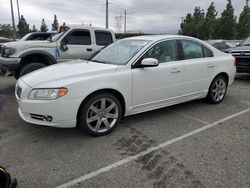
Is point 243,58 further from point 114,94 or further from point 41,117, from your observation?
point 41,117

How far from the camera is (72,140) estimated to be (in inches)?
148

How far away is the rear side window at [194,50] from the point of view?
16.1 feet

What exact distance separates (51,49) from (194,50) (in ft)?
12.7

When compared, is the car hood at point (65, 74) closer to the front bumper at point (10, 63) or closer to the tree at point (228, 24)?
the front bumper at point (10, 63)

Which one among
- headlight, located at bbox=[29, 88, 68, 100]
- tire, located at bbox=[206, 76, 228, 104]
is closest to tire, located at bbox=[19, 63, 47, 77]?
headlight, located at bbox=[29, 88, 68, 100]

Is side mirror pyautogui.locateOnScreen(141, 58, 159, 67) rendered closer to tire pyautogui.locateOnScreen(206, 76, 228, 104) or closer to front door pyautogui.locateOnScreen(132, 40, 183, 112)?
front door pyautogui.locateOnScreen(132, 40, 183, 112)

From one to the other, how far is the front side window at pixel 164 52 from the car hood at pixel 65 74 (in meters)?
0.79

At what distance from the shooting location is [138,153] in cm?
336

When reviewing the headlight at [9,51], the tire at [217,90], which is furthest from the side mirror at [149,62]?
the headlight at [9,51]

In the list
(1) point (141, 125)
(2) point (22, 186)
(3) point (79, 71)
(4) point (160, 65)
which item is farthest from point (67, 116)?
(4) point (160, 65)

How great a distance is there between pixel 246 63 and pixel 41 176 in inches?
303

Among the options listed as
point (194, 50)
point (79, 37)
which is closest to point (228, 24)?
point (79, 37)

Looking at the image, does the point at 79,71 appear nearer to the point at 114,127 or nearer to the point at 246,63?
the point at 114,127

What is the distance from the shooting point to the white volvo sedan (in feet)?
11.5
